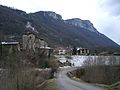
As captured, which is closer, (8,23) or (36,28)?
(8,23)

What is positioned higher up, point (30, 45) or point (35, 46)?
point (30, 45)

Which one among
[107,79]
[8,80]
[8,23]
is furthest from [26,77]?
[8,23]

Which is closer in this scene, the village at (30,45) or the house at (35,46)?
the village at (30,45)

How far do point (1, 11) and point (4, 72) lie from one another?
162868mm

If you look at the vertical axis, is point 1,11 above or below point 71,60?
above

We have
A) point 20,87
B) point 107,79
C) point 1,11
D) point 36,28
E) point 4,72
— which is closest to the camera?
point 4,72

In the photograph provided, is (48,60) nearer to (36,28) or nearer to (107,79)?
(107,79)

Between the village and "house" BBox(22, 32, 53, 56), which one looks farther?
Answer: "house" BBox(22, 32, 53, 56)

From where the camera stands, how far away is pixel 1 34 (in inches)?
5782

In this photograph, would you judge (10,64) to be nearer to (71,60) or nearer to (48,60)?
(48,60)

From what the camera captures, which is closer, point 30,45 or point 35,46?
point 35,46

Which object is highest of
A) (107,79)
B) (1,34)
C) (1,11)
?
(1,11)

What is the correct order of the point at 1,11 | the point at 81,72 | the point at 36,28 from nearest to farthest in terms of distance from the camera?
1. the point at 81,72
2. the point at 1,11
3. the point at 36,28

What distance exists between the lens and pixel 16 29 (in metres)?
173
